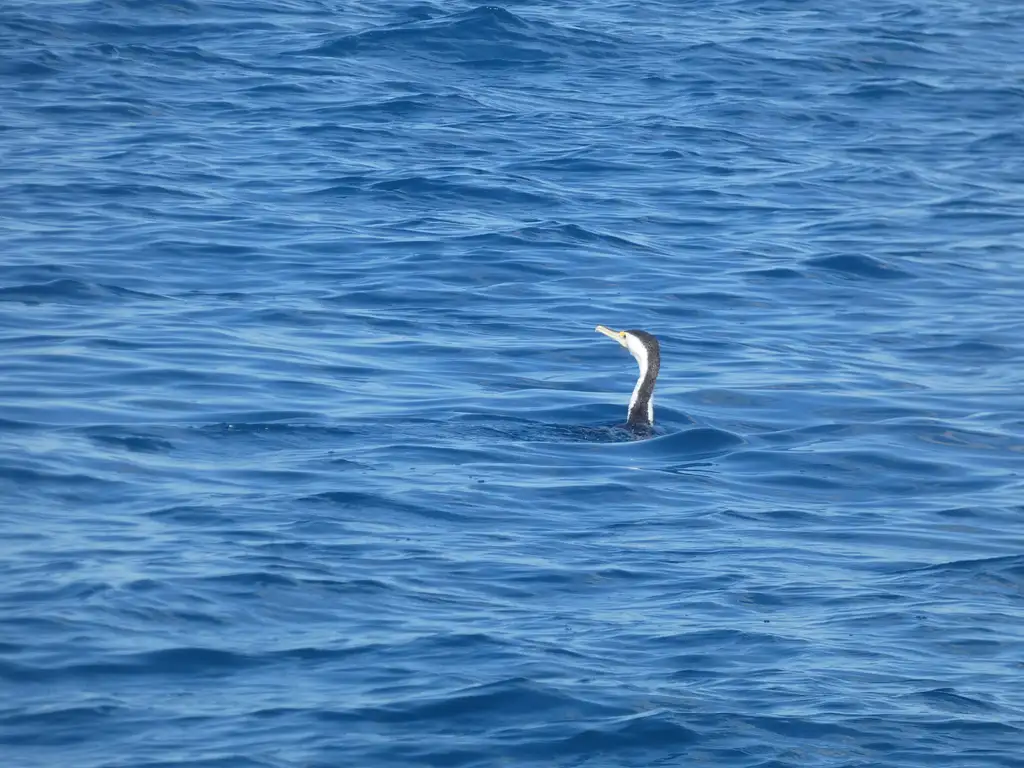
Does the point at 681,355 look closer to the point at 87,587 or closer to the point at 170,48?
the point at 87,587

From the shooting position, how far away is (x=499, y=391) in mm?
14242

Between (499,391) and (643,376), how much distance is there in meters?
1.29

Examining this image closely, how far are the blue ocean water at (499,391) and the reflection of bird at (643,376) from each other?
29 cm

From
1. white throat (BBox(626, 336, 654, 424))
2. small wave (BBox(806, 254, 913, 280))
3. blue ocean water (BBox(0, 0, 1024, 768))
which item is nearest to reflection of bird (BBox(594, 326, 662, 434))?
white throat (BBox(626, 336, 654, 424))

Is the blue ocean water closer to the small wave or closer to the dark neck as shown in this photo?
the small wave

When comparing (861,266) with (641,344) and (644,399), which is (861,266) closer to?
(641,344)

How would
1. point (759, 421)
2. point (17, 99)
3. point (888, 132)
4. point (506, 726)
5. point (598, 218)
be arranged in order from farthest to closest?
point (888, 132) → point (17, 99) → point (598, 218) → point (759, 421) → point (506, 726)

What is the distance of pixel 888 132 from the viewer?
24.5m

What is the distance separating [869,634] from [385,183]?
41.6 ft

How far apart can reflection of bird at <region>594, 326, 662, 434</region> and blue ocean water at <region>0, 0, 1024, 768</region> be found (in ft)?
0.94

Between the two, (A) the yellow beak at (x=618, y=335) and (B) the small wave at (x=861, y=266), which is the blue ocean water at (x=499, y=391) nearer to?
(B) the small wave at (x=861, y=266)

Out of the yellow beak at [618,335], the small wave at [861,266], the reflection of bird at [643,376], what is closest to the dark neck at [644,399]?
the reflection of bird at [643,376]

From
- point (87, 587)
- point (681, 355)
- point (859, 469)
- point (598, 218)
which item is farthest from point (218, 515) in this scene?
point (598, 218)

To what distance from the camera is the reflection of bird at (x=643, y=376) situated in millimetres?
13500
